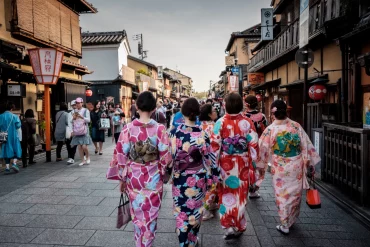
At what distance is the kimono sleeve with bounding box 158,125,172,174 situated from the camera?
141 inches

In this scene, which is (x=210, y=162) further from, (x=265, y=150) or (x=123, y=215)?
(x=123, y=215)

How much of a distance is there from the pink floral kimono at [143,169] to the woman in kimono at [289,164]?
1.94 meters

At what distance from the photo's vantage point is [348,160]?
19.0ft

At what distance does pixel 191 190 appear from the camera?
12.2 feet

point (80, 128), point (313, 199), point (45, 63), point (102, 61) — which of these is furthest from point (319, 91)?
point (102, 61)

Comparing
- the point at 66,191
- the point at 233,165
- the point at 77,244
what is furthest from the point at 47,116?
the point at 233,165

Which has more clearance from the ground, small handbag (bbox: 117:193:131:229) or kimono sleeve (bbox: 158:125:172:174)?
kimono sleeve (bbox: 158:125:172:174)

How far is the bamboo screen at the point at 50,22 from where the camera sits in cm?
1180

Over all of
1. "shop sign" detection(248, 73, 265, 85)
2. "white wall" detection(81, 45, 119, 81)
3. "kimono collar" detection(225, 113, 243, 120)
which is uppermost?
"white wall" detection(81, 45, 119, 81)

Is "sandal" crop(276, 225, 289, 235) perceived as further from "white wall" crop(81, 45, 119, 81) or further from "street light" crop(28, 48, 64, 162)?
"white wall" crop(81, 45, 119, 81)

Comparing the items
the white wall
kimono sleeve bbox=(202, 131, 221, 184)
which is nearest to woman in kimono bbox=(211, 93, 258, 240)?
kimono sleeve bbox=(202, 131, 221, 184)

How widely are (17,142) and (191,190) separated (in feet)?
23.0

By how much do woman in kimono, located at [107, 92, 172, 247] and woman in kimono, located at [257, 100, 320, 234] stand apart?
1.94m

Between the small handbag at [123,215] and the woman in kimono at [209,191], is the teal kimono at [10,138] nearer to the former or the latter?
the woman in kimono at [209,191]
